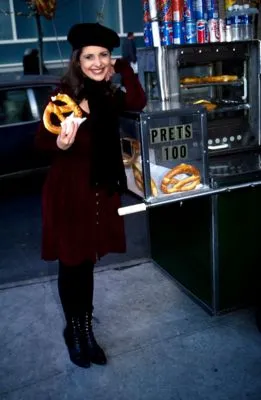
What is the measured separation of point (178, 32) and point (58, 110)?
1.26 m

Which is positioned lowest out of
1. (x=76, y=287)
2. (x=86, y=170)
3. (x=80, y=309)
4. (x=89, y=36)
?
(x=80, y=309)

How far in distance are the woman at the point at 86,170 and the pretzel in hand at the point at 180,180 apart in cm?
28

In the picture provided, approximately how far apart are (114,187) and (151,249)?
1635mm

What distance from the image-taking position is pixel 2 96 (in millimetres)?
5988

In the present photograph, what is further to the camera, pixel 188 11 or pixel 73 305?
pixel 188 11

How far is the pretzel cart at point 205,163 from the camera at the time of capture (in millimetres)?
2686

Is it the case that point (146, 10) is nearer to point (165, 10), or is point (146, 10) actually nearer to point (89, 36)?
point (165, 10)

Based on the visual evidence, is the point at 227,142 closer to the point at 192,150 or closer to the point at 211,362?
the point at 192,150

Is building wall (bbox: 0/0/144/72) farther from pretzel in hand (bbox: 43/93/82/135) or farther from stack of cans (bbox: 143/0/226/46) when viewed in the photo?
pretzel in hand (bbox: 43/93/82/135)

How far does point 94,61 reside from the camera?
2.38m

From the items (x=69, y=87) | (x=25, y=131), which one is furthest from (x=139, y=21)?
(x=69, y=87)

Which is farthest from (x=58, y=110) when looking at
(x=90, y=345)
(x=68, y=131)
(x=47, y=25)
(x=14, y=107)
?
(x=47, y=25)

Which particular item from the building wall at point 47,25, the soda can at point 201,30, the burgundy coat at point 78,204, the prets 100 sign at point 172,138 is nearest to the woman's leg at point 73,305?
the burgundy coat at point 78,204

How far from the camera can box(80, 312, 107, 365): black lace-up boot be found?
2764 mm
